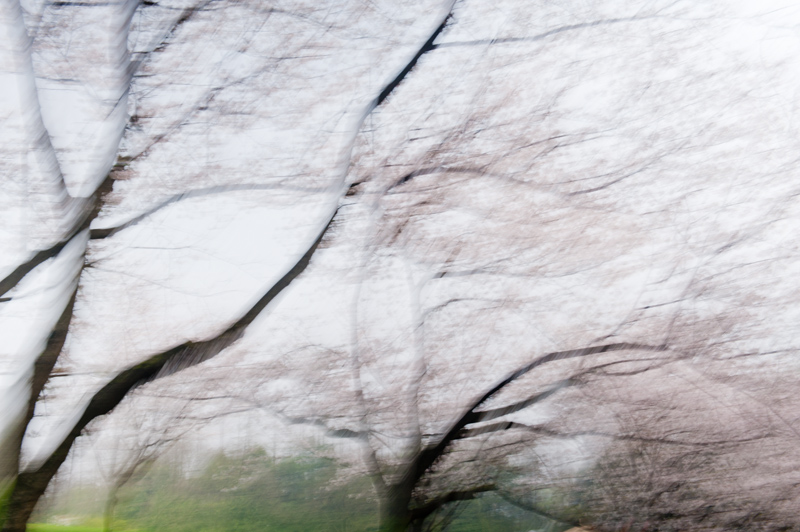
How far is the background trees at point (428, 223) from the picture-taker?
62 cm

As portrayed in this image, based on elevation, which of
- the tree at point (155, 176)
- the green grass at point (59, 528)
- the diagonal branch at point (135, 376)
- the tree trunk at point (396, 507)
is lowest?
the tree trunk at point (396, 507)

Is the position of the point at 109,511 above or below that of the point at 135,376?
below

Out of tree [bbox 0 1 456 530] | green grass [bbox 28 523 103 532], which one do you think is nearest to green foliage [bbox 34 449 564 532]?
green grass [bbox 28 523 103 532]

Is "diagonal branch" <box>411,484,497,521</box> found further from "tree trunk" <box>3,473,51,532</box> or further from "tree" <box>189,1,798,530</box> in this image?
"tree trunk" <box>3,473,51,532</box>

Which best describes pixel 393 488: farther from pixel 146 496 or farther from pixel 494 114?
pixel 494 114

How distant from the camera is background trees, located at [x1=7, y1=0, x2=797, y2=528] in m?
0.62

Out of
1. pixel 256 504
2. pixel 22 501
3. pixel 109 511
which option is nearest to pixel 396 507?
pixel 256 504

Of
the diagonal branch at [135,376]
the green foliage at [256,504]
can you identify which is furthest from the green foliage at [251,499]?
the diagonal branch at [135,376]

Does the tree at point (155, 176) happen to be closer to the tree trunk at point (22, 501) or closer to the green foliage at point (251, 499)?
the tree trunk at point (22, 501)

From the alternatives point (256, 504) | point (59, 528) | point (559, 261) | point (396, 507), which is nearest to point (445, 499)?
point (396, 507)

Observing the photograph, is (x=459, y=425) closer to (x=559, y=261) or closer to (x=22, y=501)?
(x=559, y=261)

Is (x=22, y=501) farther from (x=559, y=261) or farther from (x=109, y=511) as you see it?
(x=559, y=261)

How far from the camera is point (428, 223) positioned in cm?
66

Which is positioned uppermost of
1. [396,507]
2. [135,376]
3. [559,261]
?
[559,261]
